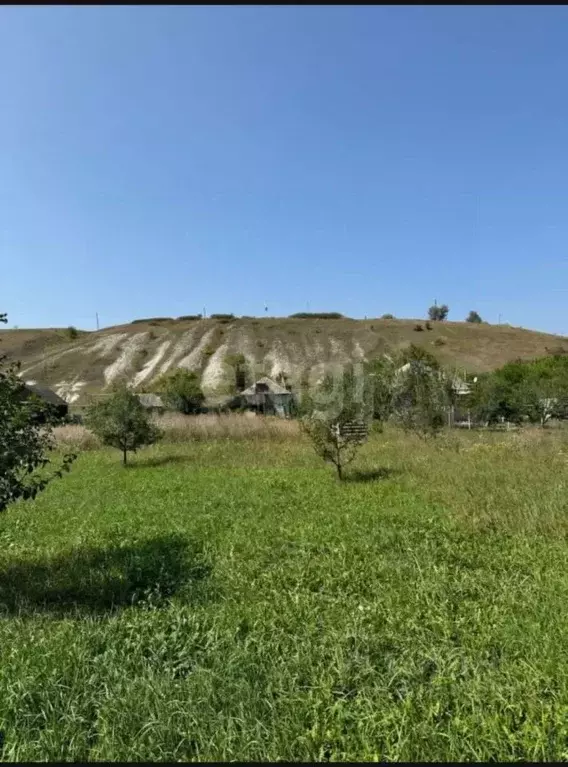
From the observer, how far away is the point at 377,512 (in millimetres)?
7910

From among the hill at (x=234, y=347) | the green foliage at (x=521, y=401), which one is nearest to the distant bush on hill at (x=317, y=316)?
the hill at (x=234, y=347)

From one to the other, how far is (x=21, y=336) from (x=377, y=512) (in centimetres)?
9258

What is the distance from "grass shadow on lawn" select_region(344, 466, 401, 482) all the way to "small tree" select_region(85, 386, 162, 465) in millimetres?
8022

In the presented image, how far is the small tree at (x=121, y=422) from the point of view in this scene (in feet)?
54.6

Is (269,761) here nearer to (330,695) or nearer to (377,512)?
(330,695)

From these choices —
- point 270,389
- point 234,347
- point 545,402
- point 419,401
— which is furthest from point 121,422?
point 234,347

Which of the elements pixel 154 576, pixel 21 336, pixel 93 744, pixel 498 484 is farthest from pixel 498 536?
pixel 21 336

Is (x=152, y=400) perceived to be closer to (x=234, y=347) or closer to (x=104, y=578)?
(x=234, y=347)

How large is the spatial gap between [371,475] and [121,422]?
8.92 m

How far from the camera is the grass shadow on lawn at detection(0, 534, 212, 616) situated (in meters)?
4.45

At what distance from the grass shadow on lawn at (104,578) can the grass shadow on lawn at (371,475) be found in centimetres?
616

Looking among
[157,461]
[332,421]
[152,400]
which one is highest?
[332,421]

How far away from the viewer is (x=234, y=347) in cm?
7600

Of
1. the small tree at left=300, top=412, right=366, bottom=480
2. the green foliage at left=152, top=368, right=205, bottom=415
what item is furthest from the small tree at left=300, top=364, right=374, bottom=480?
the green foliage at left=152, top=368, right=205, bottom=415
